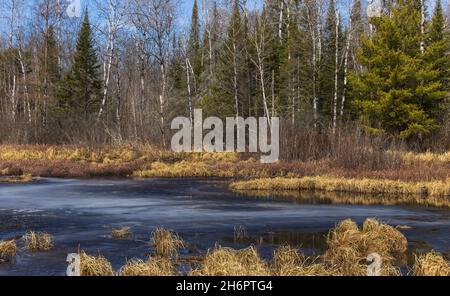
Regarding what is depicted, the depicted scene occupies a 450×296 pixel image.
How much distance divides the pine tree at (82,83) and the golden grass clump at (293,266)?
36408mm

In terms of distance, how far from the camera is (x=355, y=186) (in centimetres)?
2083

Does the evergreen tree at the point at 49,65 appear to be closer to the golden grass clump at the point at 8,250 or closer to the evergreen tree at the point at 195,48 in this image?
the evergreen tree at the point at 195,48

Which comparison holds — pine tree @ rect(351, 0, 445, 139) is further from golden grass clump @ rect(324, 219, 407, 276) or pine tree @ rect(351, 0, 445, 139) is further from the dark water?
golden grass clump @ rect(324, 219, 407, 276)

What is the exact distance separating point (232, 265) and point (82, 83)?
127 feet

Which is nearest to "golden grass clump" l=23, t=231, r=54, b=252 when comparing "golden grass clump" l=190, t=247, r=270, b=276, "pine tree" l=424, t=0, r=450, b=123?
"golden grass clump" l=190, t=247, r=270, b=276

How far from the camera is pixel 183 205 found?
1672cm

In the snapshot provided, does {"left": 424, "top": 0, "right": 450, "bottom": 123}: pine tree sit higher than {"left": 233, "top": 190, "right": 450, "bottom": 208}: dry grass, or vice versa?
{"left": 424, "top": 0, "right": 450, "bottom": 123}: pine tree

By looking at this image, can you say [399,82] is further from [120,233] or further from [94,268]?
[94,268]

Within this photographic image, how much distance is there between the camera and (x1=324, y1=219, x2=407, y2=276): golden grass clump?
8.58m

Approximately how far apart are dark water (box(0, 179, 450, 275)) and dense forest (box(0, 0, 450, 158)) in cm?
986

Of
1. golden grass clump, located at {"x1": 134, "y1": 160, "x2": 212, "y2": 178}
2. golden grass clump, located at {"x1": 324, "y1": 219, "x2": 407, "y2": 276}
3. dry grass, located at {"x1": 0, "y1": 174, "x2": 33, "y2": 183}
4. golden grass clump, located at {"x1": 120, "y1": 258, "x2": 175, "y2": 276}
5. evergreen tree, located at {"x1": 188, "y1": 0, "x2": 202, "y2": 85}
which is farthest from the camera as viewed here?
evergreen tree, located at {"x1": 188, "y1": 0, "x2": 202, "y2": 85}

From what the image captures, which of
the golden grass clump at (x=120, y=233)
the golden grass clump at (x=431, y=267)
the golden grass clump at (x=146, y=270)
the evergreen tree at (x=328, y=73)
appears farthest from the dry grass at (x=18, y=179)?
the evergreen tree at (x=328, y=73)

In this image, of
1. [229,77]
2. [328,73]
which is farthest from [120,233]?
[328,73]
